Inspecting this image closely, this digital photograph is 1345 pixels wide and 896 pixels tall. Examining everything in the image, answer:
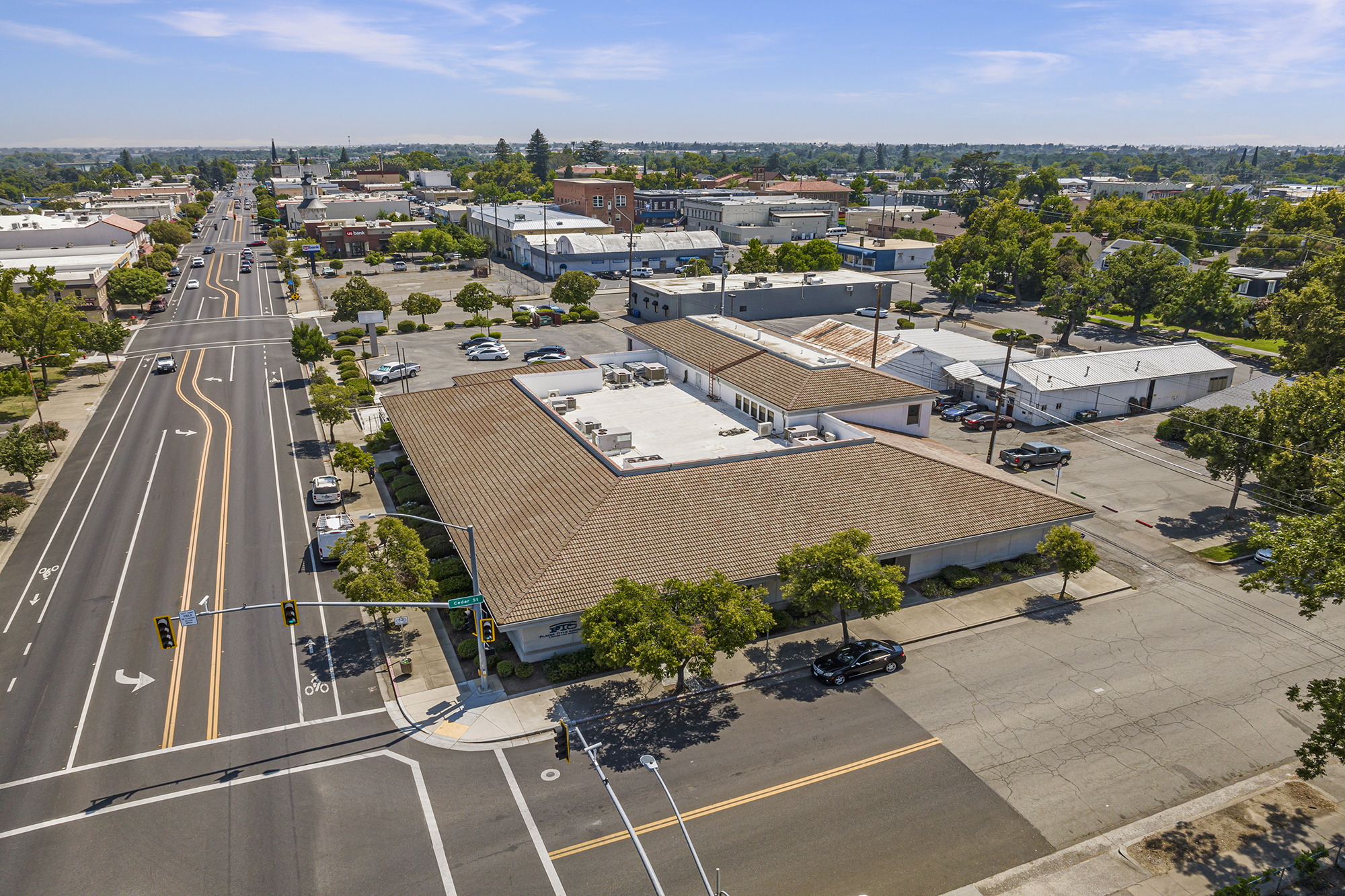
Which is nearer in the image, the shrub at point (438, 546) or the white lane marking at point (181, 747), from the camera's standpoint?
the white lane marking at point (181, 747)

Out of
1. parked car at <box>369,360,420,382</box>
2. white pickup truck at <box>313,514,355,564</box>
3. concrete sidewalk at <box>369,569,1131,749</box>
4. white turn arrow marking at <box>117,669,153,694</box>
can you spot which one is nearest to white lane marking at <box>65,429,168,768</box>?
white turn arrow marking at <box>117,669,153,694</box>

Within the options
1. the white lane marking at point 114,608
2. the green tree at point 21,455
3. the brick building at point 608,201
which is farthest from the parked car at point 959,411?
the brick building at point 608,201

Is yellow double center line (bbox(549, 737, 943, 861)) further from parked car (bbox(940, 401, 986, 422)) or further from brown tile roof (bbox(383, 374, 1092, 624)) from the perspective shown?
parked car (bbox(940, 401, 986, 422))

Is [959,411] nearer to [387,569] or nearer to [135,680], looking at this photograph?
[387,569]

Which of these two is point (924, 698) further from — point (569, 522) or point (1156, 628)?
point (569, 522)

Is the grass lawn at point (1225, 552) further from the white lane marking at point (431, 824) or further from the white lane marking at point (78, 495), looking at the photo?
the white lane marking at point (78, 495)

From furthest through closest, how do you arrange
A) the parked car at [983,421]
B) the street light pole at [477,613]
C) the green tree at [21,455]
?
the parked car at [983,421]
the green tree at [21,455]
the street light pole at [477,613]
